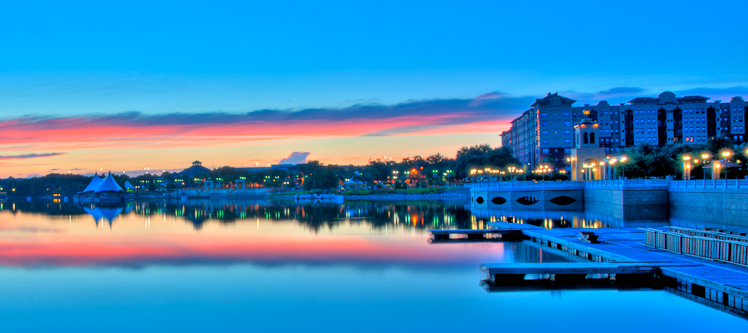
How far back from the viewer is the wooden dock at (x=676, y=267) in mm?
16469

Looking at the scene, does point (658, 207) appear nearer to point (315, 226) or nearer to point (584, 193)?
point (584, 193)

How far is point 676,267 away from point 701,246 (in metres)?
2.54

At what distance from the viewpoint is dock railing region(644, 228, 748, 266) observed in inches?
766

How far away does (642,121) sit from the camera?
452ft

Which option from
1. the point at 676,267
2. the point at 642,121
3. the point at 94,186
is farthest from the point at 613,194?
the point at 94,186

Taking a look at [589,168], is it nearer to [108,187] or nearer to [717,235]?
[717,235]

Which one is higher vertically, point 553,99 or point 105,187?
point 553,99

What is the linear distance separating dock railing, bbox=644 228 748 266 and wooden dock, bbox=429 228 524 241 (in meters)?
11.1

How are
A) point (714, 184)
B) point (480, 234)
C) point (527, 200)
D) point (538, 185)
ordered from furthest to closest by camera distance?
point (527, 200) → point (538, 185) → point (714, 184) → point (480, 234)

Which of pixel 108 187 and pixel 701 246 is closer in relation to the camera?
pixel 701 246

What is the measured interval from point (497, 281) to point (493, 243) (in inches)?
548

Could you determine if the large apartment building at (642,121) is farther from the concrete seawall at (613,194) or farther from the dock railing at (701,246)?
the dock railing at (701,246)

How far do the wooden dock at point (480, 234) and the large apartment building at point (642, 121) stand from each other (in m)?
103

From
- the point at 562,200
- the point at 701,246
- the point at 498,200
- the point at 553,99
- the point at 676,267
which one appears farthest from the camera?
the point at 553,99
